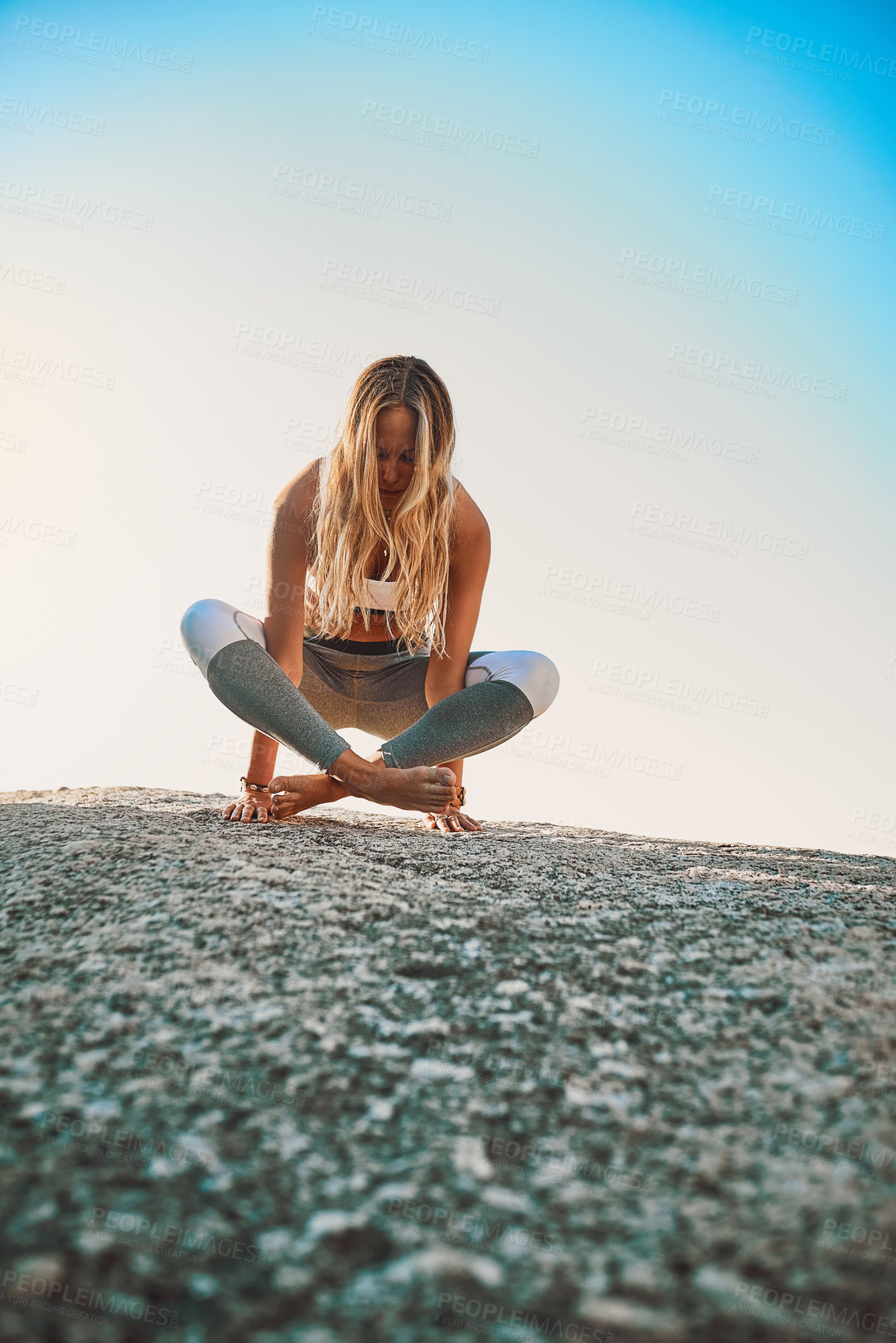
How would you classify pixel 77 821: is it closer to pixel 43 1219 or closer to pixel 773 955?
pixel 43 1219

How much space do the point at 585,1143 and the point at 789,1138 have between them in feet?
0.69

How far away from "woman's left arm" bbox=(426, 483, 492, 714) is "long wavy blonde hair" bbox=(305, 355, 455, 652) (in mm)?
35

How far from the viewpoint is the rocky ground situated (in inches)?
24.8

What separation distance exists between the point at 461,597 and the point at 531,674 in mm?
414

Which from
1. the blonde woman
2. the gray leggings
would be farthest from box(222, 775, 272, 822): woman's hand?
the gray leggings

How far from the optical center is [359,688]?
9.11 feet

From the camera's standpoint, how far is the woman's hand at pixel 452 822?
91.4 inches

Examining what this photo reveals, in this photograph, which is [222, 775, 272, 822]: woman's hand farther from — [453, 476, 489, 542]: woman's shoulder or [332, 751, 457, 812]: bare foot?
[453, 476, 489, 542]: woman's shoulder

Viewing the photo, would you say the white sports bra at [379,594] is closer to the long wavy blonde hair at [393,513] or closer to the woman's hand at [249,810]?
the long wavy blonde hair at [393,513]

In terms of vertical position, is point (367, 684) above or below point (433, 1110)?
above

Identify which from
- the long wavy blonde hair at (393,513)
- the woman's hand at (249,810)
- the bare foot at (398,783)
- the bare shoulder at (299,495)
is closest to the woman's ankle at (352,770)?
the bare foot at (398,783)

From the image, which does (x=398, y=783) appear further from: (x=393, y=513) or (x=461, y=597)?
(x=393, y=513)

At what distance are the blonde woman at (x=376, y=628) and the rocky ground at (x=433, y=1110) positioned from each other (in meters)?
0.68

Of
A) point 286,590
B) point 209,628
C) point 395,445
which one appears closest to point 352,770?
point 209,628
